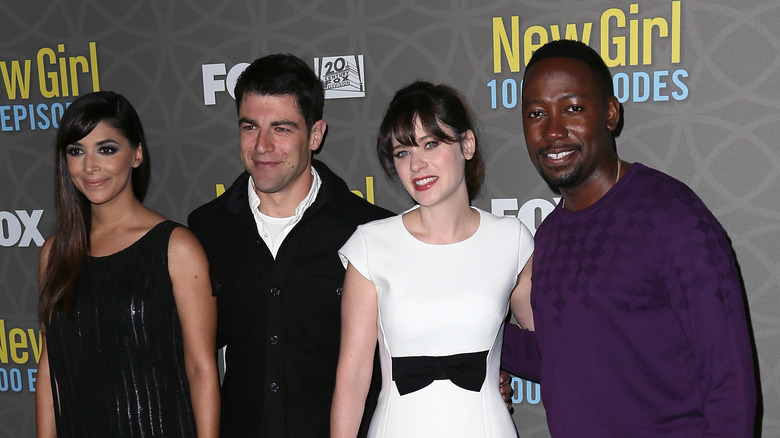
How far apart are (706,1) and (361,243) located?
141 cm

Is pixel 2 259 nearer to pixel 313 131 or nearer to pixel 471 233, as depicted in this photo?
pixel 313 131

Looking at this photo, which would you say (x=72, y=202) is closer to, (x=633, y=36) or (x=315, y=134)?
(x=315, y=134)

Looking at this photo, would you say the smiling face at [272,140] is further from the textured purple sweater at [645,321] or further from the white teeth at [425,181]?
the textured purple sweater at [645,321]

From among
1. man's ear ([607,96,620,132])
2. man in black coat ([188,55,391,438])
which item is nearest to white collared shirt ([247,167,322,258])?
man in black coat ([188,55,391,438])

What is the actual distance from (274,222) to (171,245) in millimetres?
343

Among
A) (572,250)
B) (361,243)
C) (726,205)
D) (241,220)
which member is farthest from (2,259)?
(726,205)

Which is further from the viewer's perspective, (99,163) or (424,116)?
(99,163)

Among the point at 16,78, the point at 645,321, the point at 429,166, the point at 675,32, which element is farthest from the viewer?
the point at 16,78

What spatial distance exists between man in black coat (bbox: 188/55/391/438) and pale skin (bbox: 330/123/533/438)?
0.81 feet

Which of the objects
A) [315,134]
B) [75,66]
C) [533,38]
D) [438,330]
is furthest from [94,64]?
[438,330]

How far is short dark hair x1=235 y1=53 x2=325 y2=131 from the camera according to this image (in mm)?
2143

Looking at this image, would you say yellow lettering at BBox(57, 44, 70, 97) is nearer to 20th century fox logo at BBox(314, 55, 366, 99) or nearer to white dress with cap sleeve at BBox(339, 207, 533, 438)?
20th century fox logo at BBox(314, 55, 366, 99)

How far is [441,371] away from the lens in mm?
1883

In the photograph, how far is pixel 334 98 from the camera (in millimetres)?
2578
